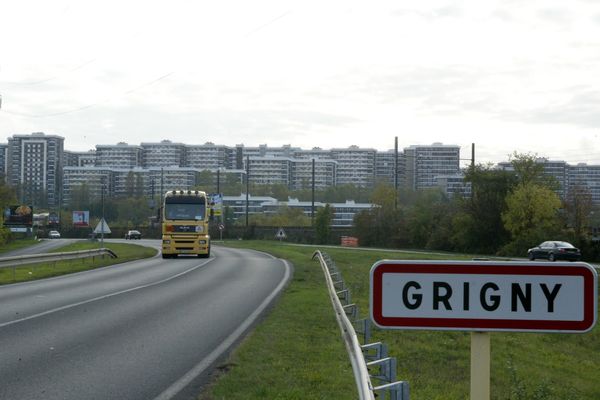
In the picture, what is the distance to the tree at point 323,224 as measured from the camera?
3260 inches

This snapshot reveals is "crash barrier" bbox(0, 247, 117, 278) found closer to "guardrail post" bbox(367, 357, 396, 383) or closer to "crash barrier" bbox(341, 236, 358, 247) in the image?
"guardrail post" bbox(367, 357, 396, 383)

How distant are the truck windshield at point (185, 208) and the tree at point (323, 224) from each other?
146 feet

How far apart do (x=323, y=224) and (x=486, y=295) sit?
80.2 metres

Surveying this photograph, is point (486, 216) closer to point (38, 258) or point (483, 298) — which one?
point (38, 258)

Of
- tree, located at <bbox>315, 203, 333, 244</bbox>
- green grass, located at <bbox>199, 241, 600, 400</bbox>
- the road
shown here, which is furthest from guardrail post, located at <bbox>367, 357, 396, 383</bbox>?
tree, located at <bbox>315, 203, 333, 244</bbox>

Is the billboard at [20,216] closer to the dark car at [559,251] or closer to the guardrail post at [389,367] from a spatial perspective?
the dark car at [559,251]

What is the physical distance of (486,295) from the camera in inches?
135

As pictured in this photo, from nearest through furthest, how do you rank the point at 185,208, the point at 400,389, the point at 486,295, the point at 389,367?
1. the point at 486,295
2. the point at 400,389
3. the point at 389,367
4. the point at 185,208

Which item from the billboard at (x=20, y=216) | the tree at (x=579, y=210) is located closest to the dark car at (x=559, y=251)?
the tree at (x=579, y=210)

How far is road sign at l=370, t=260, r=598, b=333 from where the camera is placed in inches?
134

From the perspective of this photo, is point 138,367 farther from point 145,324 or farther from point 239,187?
point 239,187

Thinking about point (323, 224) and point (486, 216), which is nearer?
point (486, 216)

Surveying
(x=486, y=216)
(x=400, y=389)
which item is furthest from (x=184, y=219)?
(x=400, y=389)

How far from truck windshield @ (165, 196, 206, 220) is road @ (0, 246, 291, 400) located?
13406 mm
